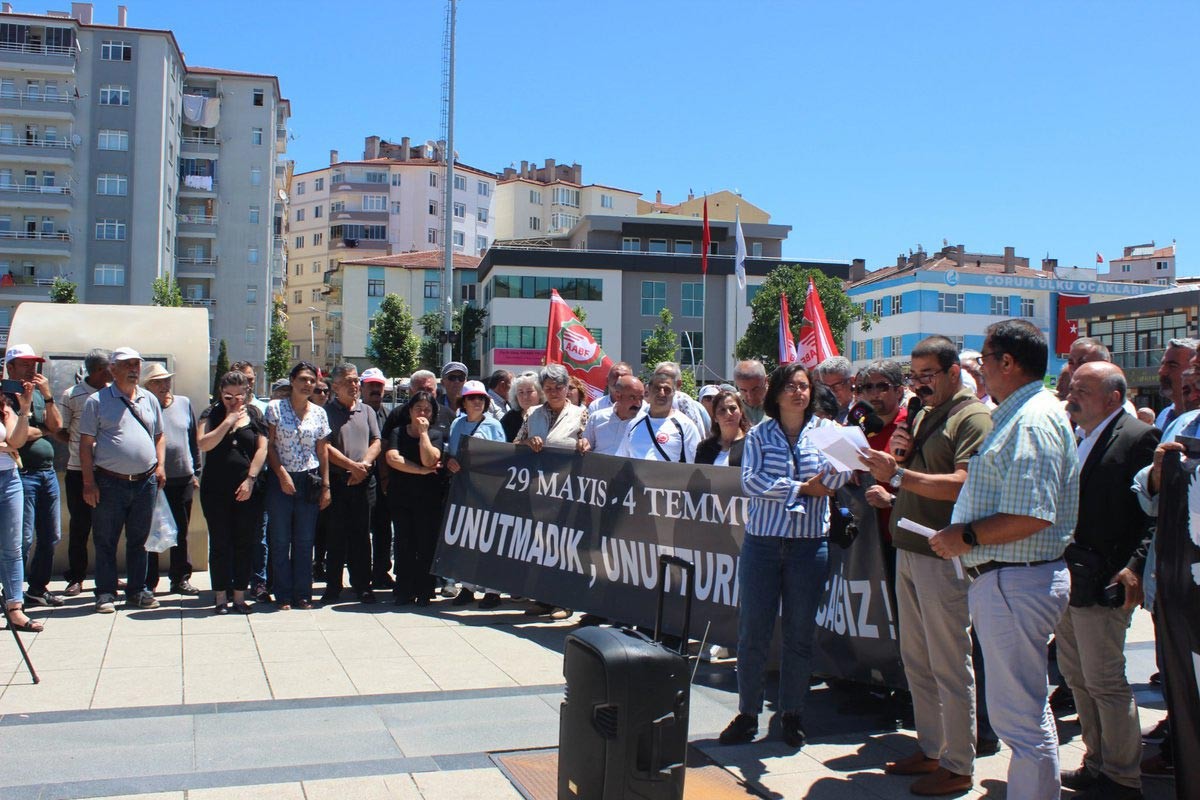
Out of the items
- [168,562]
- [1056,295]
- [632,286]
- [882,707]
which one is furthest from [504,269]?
[882,707]

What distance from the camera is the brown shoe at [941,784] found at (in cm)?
476

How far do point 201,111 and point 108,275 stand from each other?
1517 centimetres

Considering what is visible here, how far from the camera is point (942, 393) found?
484cm

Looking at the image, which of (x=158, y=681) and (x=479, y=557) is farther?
(x=479, y=557)

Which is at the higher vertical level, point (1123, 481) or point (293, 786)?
point (1123, 481)

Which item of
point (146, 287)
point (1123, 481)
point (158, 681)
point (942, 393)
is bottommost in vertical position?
point (158, 681)

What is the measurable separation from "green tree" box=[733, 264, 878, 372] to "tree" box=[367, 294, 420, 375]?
21598mm

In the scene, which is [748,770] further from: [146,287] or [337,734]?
[146,287]

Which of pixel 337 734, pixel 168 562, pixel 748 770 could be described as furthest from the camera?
pixel 168 562

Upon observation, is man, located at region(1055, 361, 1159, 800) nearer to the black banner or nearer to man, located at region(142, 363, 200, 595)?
the black banner

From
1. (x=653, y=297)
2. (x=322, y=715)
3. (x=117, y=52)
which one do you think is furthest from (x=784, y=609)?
(x=117, y=52)

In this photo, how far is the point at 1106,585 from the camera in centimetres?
479

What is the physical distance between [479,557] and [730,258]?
69097mm

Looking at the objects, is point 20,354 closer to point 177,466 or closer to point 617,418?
point 177,466
